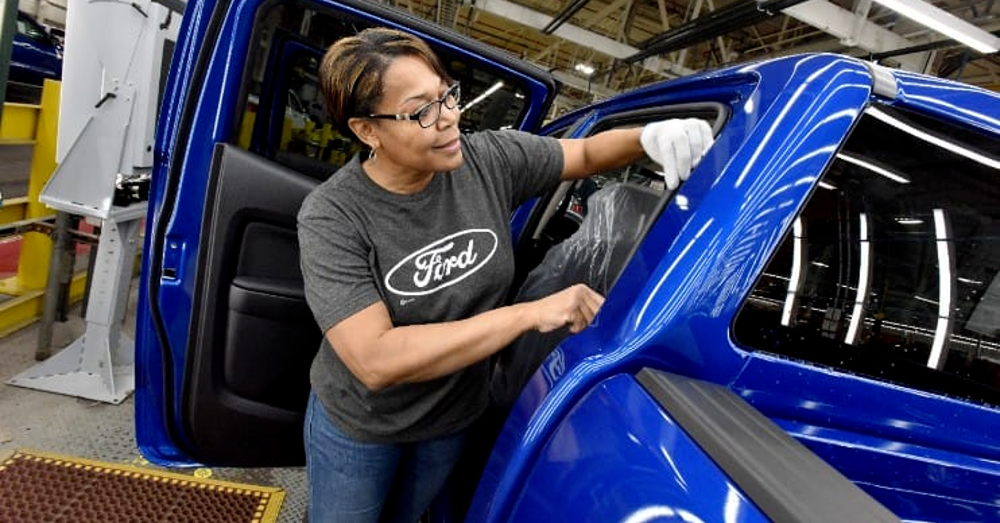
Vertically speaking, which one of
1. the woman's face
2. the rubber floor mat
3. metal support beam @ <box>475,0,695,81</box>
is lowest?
the rubber floor mat

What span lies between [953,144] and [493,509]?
0.99 m

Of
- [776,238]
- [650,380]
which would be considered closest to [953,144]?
[776,238]

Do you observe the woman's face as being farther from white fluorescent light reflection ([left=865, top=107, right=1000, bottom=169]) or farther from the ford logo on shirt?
white fluorescent light reflection ([left=865, top=107, right=1000, bottom=169])

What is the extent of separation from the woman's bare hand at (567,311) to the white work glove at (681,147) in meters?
0.27

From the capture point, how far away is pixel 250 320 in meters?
1.50

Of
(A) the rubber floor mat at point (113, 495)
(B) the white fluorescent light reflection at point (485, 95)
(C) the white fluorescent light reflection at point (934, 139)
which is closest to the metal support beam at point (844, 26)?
(B) the white fluorescent light reflection at point (485, 95)

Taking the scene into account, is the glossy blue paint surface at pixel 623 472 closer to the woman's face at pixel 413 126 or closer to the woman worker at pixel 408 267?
the woman worker at pixel 408 267

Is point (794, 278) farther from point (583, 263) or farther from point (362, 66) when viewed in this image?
point (362, 66)

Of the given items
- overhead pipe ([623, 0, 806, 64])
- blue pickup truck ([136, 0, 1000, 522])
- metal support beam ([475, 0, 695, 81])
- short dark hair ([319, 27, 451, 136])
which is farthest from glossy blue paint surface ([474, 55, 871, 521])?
metal support beam ([475, 0, 695, 81])

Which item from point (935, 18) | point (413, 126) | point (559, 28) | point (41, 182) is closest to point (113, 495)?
point (413, 126)

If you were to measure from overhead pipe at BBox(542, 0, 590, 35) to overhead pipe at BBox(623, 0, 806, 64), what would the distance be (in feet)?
3.80

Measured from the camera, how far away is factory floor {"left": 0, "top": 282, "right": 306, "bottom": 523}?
7.13 feet

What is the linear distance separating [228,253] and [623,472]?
4.01 feet

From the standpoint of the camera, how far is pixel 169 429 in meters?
1.69
